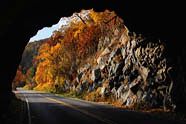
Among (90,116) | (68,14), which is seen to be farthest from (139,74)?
(68,14)

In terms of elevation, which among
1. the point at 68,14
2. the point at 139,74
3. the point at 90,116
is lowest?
the point at 90,116

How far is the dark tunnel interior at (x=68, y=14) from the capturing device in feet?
28.7

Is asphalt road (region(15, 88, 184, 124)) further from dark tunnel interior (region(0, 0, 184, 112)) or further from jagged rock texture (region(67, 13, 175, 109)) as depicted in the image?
jagged rock texture (region(67, 13, 175, 109))

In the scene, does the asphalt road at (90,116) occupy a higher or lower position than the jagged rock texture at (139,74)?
lower

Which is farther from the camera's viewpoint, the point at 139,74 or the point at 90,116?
the point at 139,74

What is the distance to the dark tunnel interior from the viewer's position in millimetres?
8742

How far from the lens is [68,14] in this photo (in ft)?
33.7

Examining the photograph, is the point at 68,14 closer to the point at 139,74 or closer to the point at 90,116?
the point at 90,116

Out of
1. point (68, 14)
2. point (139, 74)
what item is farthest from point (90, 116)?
point (139, 74)

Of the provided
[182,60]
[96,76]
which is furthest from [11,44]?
[96,76]

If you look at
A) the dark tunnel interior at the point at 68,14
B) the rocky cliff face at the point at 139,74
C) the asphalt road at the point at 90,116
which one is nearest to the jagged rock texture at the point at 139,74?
the rocky cliff face at the point at 139,74

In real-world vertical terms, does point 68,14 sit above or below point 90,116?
above

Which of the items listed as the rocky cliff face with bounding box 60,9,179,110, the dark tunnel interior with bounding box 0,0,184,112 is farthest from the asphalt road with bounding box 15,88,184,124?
the rocky cliff face with bounding box 60,9,179,110

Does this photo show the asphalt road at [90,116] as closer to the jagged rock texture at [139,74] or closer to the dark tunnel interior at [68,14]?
the dark tunnel interior at [68,14]
